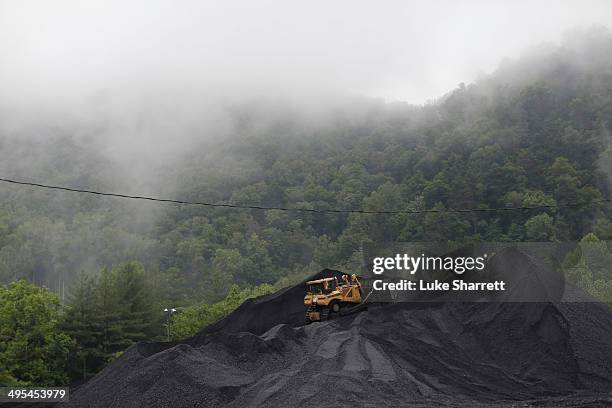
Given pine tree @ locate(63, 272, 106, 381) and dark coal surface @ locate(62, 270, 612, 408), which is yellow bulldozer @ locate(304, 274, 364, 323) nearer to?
dark coal surface @ locate(62, 270, 612, 408)

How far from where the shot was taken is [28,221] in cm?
14838

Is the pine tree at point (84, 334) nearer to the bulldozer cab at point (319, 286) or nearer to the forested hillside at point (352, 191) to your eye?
the bulldozer cab at point (319, 286)

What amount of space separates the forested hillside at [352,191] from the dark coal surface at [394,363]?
45551mm

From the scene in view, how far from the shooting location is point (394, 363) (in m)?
21.9

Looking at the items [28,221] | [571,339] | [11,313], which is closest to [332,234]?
[28,221]

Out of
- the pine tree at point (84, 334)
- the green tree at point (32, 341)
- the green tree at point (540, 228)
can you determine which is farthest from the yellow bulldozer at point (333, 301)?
the green tree at point (540, 228)

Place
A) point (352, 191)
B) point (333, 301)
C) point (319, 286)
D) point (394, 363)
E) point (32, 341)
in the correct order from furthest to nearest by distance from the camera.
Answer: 1. point (352, 191)
2. point (32, 341)
3. point (319, 286)
4. point (333, 301)
5. point (394, 363)

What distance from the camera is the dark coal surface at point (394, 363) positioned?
18.1 m

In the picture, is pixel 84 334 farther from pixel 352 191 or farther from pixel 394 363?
pixel 352 191

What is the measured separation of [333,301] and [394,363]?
9.25m

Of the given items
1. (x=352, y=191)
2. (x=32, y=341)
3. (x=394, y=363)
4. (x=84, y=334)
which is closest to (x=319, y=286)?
(x=394, y=363)

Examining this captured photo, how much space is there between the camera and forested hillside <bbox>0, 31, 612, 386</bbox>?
102500 millimetres

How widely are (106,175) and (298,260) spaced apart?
94.9 m

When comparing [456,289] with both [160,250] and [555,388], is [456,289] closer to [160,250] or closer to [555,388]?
[555,388]
